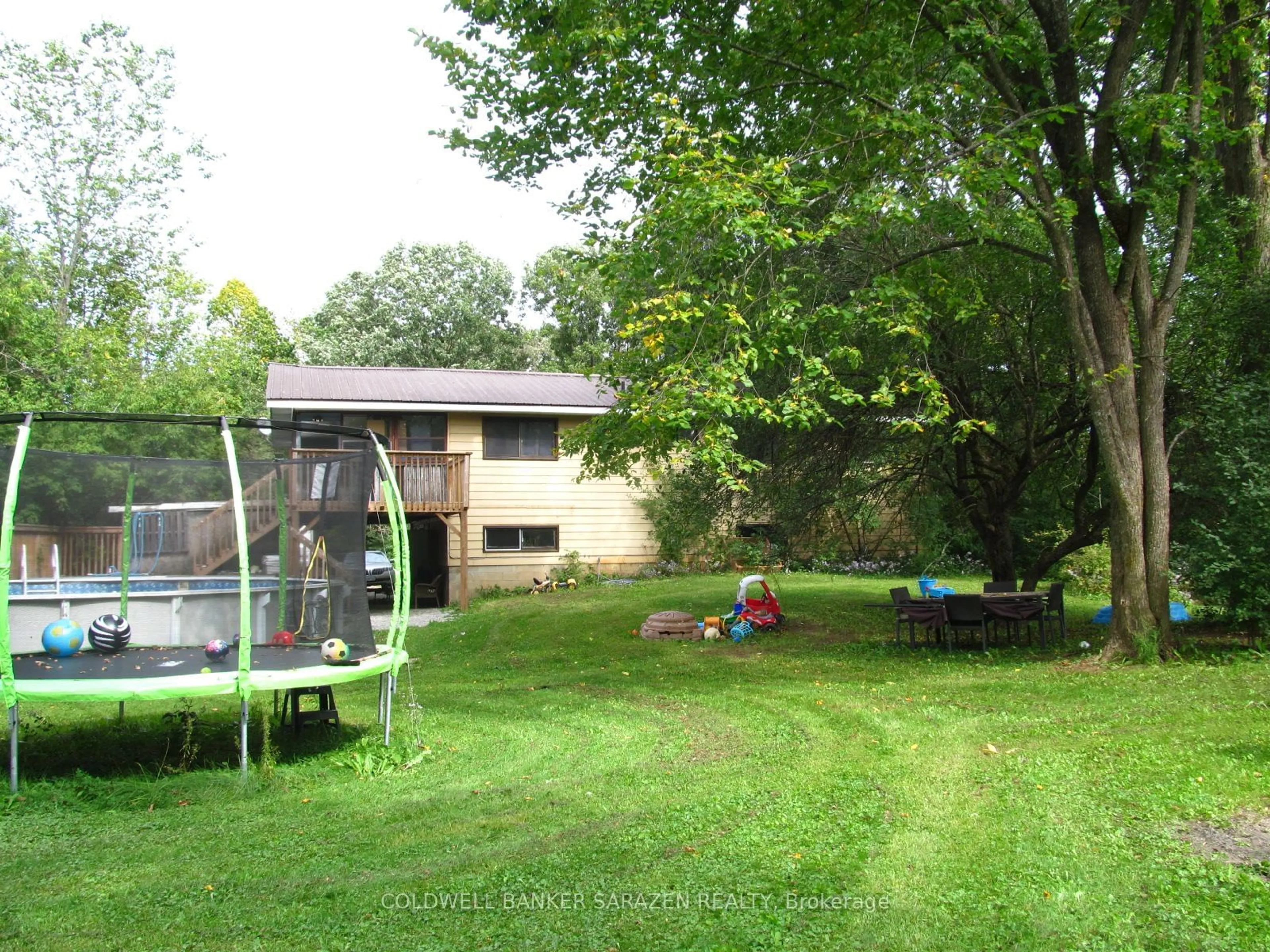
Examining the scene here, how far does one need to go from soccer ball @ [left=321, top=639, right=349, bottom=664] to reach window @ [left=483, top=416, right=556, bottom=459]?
15822 millimetres

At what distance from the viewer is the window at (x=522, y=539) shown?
23000mm

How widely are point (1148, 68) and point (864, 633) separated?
29.7ft

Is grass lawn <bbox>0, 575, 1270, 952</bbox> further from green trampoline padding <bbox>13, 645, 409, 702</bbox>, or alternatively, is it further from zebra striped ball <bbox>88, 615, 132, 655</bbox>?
zebra striped ball <bbox>88, 615, 132, 655</bbox>

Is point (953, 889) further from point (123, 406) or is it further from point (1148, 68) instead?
point (123, 406)

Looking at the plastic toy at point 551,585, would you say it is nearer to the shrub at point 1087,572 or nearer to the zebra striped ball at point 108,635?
the shrub at point 1087,572

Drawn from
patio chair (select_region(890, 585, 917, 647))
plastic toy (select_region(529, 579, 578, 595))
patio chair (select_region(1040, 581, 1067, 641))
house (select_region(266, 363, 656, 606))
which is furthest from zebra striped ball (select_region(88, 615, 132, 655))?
plastic toy (select_region(529, 579, 578, 595))

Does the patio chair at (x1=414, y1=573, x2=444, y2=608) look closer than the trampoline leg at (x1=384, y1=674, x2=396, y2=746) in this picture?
No

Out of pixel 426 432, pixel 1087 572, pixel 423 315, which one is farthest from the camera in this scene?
pixel 423 315

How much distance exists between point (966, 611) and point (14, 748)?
10.3 m

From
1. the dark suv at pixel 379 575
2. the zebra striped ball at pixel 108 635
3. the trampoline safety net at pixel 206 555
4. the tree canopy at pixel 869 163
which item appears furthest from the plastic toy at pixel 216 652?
the dark suv at pixel 379 575

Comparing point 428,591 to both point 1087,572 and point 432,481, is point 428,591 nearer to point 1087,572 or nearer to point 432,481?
point 432,481

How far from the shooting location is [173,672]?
22.8 feet

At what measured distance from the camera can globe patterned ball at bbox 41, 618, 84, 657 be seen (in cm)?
769

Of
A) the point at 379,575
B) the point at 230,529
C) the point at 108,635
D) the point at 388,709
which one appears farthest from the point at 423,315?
the point at 388,709
